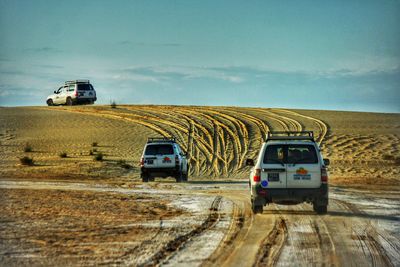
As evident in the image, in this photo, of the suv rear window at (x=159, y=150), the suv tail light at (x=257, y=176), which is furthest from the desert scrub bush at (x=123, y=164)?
the suv tail light at (x=257, y=176)

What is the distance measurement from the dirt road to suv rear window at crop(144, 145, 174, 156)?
30.6ft

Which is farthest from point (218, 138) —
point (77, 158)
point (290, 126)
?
point (77, 158)

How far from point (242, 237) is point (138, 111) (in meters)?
54.4

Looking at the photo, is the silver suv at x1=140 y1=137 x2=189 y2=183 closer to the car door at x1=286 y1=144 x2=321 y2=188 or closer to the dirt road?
the dirt road

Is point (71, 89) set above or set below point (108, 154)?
above

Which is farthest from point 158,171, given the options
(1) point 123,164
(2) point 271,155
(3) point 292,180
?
(3) point 292,180

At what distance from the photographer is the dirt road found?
11.5 metres

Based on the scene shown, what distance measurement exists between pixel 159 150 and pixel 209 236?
707 inches

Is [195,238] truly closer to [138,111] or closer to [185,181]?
[185,181]

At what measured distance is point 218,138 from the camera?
51.5m

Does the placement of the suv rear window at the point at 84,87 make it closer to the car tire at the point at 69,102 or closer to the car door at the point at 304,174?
the car tire at the point at 69,102

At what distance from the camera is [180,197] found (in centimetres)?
2339

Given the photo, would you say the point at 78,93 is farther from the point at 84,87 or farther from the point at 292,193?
the point at 292,193

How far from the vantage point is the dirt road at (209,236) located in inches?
452
